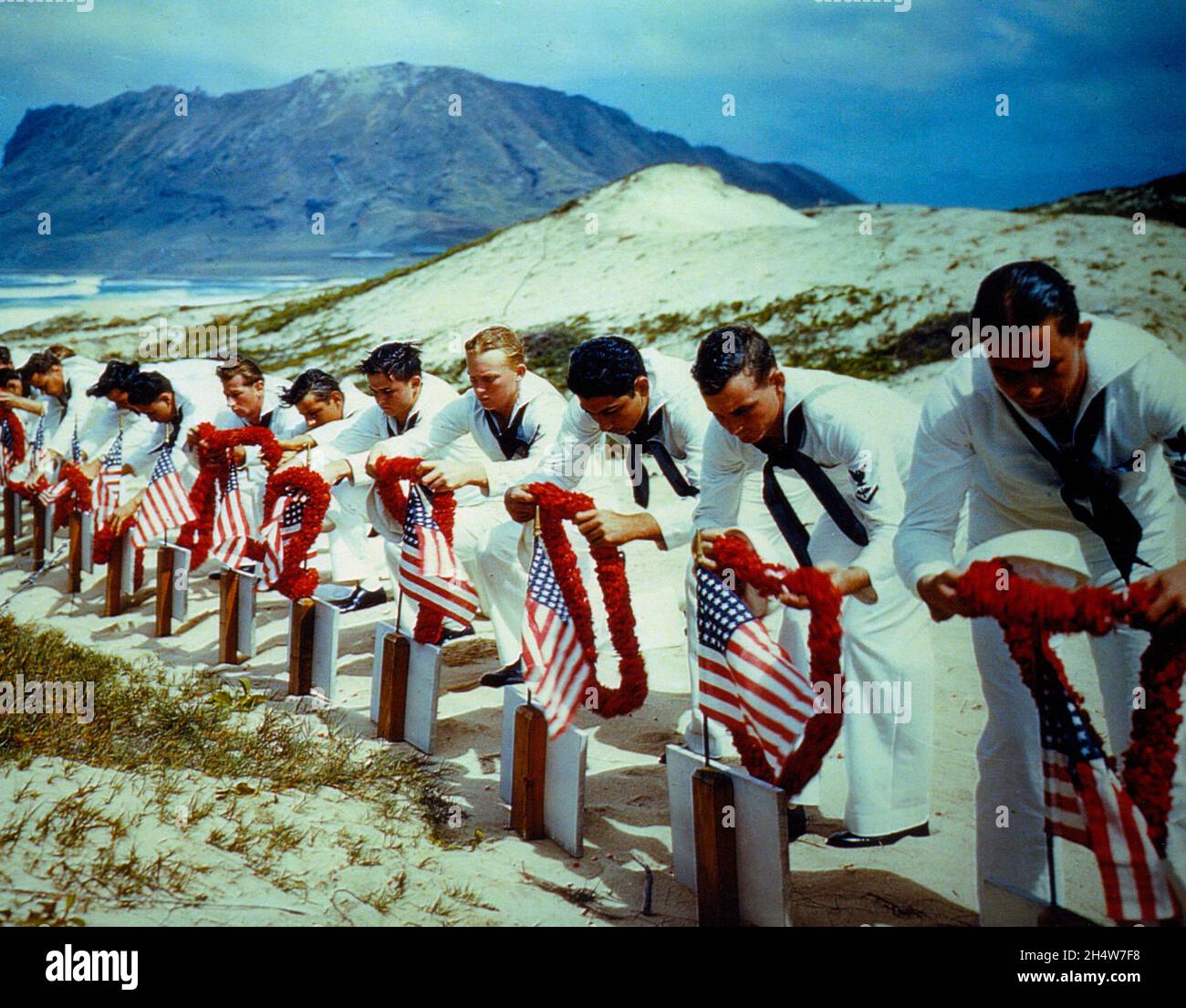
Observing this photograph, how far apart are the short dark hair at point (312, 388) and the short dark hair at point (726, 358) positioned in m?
4.27

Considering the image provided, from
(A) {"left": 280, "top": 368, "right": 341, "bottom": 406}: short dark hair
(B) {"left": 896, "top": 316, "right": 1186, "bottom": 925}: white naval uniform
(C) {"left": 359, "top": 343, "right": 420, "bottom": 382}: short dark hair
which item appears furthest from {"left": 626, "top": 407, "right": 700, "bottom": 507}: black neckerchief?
(A) {"left": 280, "top": 368, "right": 341, "bottom": 406}: short dark hair

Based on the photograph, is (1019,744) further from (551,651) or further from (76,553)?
(76,553)

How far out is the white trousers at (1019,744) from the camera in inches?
100

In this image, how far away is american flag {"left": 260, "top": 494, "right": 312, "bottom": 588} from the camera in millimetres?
5074

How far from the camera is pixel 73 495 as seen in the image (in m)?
7.94

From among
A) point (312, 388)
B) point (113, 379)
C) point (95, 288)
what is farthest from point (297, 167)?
point (312, 388)

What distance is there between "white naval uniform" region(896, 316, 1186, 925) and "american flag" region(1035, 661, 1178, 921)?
0.86 feet

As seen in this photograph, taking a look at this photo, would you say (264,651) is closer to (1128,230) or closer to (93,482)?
(93,482)

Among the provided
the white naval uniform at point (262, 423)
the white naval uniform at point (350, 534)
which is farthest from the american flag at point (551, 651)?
the white naval uniform at point (262, 423)

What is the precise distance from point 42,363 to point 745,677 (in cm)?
887

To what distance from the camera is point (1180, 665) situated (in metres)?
2.19

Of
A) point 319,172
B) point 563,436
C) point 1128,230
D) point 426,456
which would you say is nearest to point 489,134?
point 319,172
